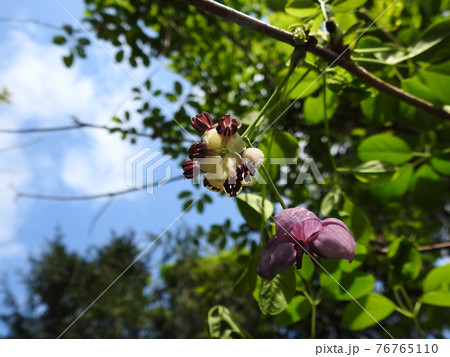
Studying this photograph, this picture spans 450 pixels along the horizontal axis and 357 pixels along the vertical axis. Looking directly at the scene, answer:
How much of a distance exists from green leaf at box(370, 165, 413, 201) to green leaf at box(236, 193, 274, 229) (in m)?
0.42

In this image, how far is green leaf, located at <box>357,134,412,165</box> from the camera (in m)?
0.75

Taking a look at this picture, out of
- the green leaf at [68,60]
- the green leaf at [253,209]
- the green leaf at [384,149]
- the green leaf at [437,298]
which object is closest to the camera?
the green leaf at [253,209]

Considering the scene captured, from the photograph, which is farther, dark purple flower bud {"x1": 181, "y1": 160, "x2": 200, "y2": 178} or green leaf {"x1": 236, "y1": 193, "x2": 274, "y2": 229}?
green leaf {"x1": 236, "y1": 193, "x2": 274, "y2": 229}

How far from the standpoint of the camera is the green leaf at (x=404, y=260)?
0.61m

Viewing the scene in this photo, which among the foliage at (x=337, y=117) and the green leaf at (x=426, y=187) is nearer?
the foliage at (x=337, y=117)

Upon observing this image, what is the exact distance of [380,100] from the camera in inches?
29.8

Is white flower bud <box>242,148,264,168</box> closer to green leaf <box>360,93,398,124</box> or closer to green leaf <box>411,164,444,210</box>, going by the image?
green leaf <box>360,93,398,124</box>

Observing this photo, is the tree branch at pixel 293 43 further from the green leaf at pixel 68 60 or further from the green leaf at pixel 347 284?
the green leaf at pixel 68 60

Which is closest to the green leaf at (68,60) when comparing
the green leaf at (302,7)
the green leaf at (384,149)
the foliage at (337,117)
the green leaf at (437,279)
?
the foliage at (337,117)

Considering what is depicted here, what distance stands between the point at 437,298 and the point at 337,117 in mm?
851

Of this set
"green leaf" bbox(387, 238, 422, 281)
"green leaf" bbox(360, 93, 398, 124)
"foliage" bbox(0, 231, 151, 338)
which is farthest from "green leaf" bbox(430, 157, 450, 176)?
"foliage" bbox(0, 231, 151, 338)

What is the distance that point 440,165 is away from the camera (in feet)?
2.60

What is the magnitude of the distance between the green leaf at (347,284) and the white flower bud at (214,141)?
0.96 feet
